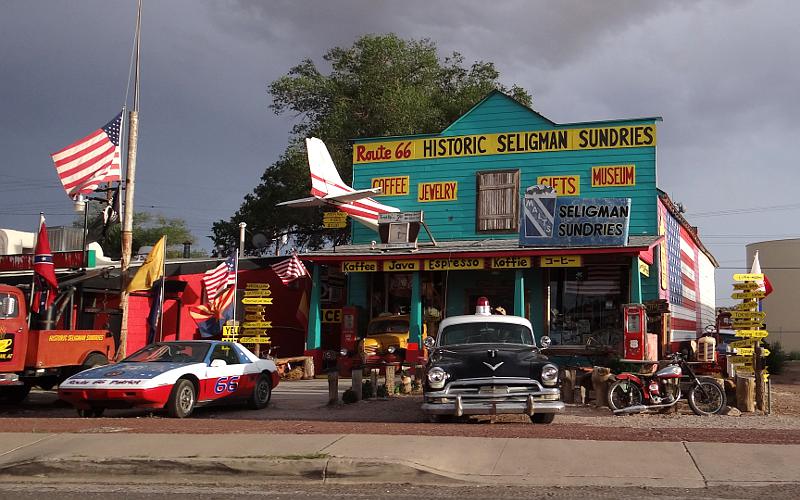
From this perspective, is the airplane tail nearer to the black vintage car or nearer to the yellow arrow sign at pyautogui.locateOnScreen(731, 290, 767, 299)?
the yellow arrow sign at pyautogui.locateOnScreen(731, 290, 767, 299)

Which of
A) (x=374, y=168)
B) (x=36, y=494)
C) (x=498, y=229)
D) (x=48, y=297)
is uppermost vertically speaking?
(x=374, y=168)

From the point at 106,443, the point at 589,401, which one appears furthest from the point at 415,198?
the point at 106,443

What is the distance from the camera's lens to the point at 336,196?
24.2 meters

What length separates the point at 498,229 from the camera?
24.2 meters

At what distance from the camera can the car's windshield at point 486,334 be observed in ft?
42.0

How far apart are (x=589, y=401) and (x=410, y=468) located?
8.02 m

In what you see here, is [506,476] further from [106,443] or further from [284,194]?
[284,194]

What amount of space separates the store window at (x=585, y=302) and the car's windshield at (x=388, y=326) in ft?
13.9

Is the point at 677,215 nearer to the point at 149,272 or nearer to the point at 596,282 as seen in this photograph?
the point at 596,282

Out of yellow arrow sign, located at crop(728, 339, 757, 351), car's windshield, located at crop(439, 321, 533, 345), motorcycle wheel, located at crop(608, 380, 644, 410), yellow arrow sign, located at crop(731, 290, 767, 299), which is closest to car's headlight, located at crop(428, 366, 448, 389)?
car's windshield, located at crop(439, 321, 533, 345)

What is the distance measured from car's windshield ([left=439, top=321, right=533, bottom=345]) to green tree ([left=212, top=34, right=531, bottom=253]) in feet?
74.6

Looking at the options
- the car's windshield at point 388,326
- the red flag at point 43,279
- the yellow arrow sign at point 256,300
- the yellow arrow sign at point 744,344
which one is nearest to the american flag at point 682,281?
the car's windshield at point 388,326

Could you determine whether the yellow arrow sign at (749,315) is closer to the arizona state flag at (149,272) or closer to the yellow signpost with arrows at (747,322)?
the yellow signpost with arrows at (747,322)

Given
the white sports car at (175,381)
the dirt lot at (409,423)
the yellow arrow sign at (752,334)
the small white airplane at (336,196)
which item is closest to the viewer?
the dirt lot at (409,423)
